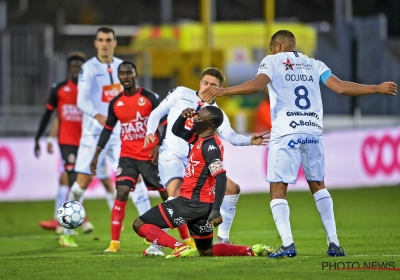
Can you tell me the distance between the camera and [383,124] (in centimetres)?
2328

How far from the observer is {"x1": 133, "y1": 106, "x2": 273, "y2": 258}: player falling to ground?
9625 mm

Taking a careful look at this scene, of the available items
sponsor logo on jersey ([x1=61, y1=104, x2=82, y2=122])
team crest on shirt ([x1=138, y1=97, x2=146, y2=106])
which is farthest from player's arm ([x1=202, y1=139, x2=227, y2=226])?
sponsor logo on jersey ([x1=61, y1=104, x2=82, y2=122])

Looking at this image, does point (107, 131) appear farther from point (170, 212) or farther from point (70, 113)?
point (70, 113)

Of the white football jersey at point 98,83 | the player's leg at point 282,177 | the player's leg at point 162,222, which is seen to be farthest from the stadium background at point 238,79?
the player's leg at point 282,177

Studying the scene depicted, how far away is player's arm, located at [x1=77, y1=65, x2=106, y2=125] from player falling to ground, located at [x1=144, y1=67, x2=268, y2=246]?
5.98 feet

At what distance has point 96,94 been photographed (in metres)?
13.2

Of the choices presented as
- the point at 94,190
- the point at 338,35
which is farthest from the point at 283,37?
the point at 338,35

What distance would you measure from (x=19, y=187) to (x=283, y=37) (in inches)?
456

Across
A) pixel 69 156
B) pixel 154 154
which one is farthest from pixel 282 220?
pixel 69 156

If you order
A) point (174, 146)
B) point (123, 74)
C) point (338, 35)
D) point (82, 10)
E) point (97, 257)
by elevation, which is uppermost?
point (82, 10)

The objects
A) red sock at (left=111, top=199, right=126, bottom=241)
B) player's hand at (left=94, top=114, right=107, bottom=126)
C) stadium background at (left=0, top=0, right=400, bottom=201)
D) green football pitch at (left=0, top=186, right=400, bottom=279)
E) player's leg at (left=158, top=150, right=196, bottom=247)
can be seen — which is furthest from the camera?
stadium background at (left=0, top=0, right=400, bottom=201)

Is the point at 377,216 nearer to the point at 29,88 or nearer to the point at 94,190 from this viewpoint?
the point at 94,190

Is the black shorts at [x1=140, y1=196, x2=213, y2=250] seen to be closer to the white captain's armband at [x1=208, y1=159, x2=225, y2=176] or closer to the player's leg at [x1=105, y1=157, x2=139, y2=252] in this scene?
the white captain's armband at [x1=208, y1=159, x2=225, y2=176]

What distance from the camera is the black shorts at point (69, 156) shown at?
574 inches
